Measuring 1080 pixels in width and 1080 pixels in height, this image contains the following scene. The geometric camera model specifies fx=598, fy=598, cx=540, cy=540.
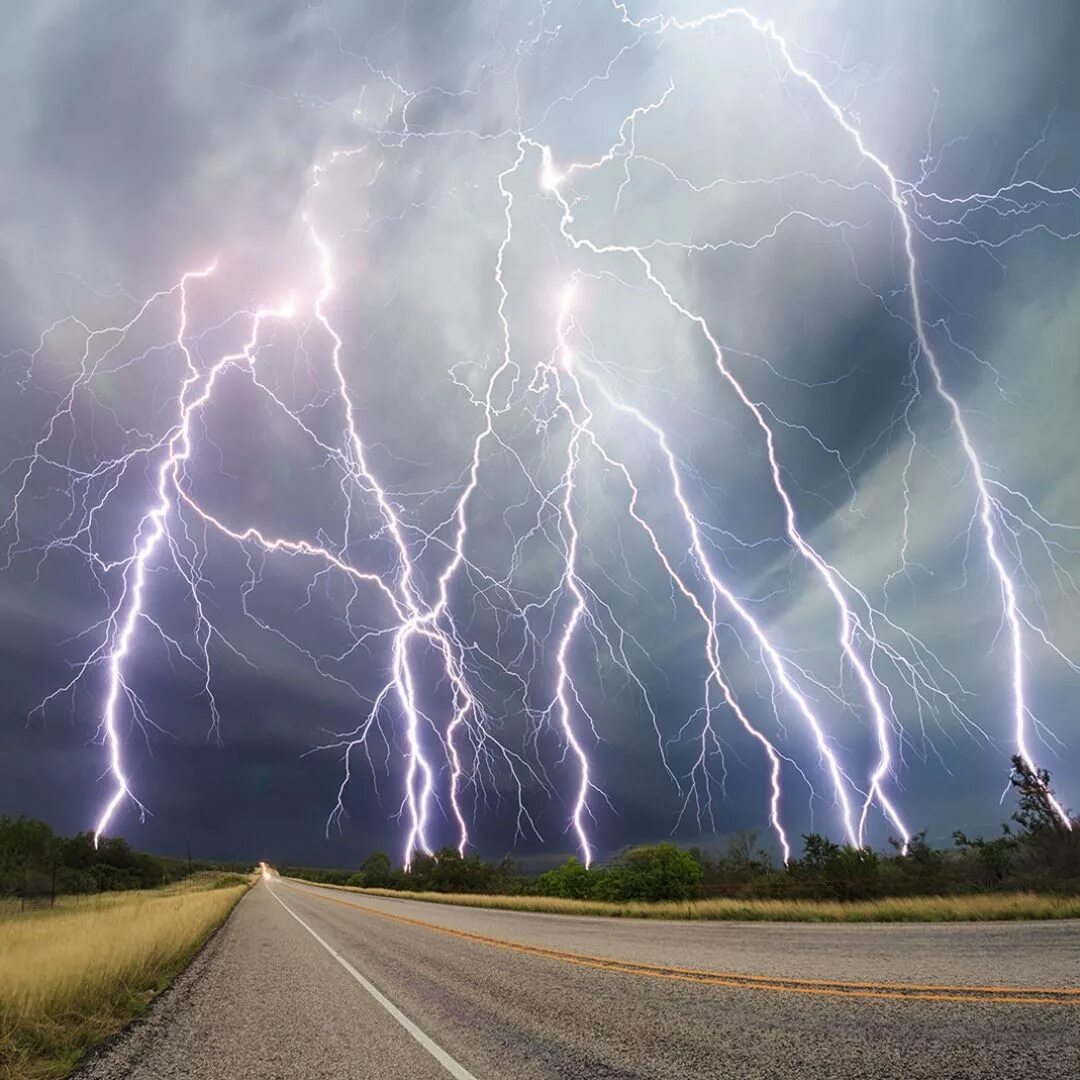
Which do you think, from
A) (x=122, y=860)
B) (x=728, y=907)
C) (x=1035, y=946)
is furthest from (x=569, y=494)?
(x=122, y=860)

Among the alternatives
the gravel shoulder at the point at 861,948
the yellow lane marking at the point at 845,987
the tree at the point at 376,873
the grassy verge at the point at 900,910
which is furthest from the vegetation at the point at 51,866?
the yellow lane marking at the point at 845,987

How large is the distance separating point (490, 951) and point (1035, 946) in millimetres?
7950

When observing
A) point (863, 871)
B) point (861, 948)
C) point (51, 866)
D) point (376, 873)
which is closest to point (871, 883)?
point (863, 871)

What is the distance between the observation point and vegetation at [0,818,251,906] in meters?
43.2

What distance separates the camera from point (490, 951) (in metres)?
10.5

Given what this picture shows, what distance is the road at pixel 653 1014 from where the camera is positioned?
3.70 meters

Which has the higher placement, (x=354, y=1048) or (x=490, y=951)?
(x=354, y=1048)

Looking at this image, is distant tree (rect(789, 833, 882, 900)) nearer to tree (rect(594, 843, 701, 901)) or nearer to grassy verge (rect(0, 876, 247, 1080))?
tree (rect(594, 843, 701, 901))

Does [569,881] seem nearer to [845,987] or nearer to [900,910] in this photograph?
[900,910]

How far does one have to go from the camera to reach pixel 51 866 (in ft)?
154

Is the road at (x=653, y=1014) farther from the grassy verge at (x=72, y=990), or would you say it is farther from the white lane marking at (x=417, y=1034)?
the grassy verge at (x=72, y=990)

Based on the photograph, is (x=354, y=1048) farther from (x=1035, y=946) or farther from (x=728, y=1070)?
(x=1035, y=946)

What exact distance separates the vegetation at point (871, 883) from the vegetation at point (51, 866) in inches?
1406

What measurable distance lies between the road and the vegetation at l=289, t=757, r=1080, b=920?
3302 millimetres
